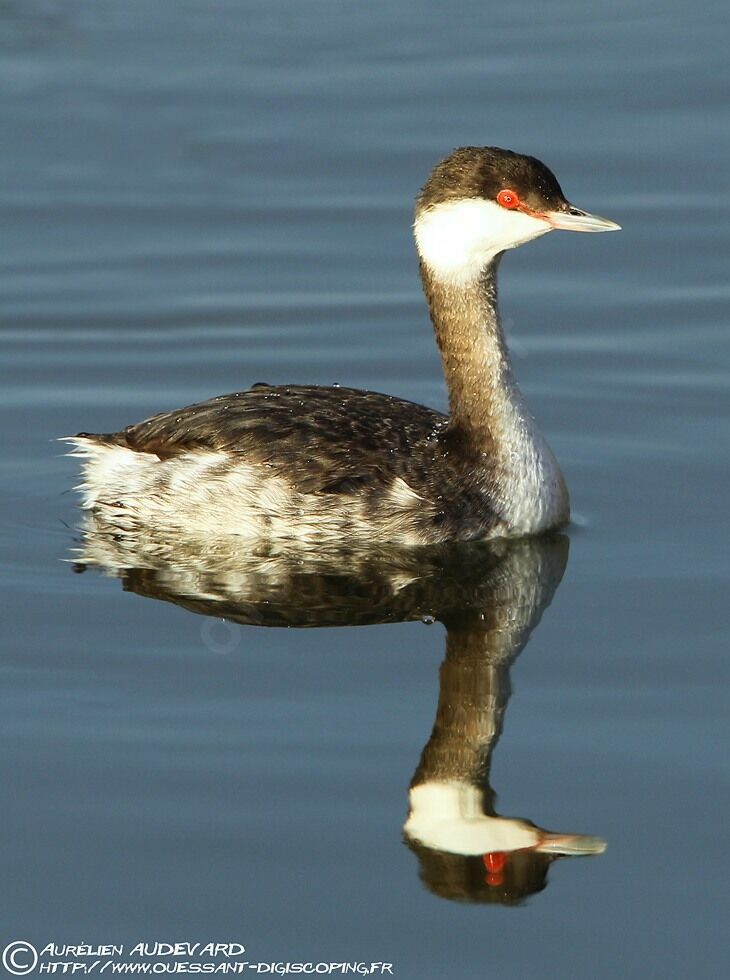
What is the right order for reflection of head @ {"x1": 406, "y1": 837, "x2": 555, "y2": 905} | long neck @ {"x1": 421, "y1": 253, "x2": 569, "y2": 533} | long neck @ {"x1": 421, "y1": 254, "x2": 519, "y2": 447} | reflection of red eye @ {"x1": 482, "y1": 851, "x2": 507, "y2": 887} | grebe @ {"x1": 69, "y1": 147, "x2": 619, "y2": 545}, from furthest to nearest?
long neck @ {"x1": 421, "y1": 254, "x2": 519, "y2": 447} → long neck @ {"x1": 421, "y1": 253, "x2": 569, "y2": 533} → grebe @ {"x1": 69, "y1": 147, "x2": 619, "y2": 545} → reflection of red eye @ {"x1": 482, "y1": 851, "x2": 507, "y2": 887} → reflection of head @ {"x1": 406, "y1": 837, "x2": 555, "y2": 905}

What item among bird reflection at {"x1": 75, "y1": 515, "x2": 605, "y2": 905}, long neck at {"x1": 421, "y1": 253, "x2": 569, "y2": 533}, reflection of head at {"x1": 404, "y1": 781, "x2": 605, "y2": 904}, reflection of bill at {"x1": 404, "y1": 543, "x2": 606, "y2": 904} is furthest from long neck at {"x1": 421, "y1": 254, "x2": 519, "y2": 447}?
reflection of head at {"x1": 404, "y1": 781, "x2": 605, "y2": 904}

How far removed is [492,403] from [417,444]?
38 centimetres

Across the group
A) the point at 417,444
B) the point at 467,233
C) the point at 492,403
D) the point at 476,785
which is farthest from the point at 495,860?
the point at 467,233

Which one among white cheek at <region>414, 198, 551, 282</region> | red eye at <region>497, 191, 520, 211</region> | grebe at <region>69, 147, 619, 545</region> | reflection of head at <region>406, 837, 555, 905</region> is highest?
red eye at <region>497, 191, 520, 211</region>

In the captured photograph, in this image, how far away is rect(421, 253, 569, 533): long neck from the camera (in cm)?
820

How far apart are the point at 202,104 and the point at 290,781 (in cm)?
765

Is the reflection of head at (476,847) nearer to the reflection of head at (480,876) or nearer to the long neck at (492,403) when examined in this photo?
the reflection of head at (480,876)

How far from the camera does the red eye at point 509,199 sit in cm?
808

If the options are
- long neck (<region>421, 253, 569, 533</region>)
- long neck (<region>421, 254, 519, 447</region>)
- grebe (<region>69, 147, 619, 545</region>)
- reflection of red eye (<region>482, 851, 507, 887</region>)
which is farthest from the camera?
long neck (<region>421, 254, 519, 447</region>)

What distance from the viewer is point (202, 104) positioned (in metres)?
12.9

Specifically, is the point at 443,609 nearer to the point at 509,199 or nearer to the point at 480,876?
the point at 509,199

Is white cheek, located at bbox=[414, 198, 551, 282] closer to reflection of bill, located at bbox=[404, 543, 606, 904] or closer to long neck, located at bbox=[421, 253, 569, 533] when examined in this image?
long neck, located at bbox=[421, 253, 569, 533]

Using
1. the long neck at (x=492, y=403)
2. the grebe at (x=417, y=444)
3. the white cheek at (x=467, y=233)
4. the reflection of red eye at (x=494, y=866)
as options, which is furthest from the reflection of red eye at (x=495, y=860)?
the white cheek at (x=467, y=233)

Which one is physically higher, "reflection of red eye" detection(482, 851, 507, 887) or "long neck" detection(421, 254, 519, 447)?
"long neck" detection(421, 254, 519, 447)
